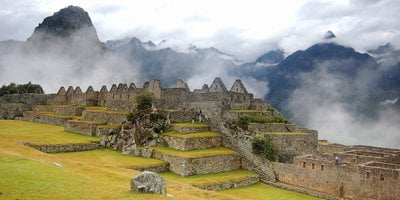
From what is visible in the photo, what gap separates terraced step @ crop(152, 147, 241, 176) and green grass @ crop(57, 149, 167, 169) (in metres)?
0.87

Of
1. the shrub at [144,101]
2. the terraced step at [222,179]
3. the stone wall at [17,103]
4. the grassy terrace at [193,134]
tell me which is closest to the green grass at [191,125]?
the grassy terrace at [193,134]

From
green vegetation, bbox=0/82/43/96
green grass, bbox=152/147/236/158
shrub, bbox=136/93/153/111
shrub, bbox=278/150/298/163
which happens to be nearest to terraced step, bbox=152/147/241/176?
green grass, bbox=152/147/236/158

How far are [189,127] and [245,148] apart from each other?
5.34m

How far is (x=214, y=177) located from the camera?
30.4 metres

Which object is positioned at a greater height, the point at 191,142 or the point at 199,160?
the point at 191,142

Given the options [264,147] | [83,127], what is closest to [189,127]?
[264,147]

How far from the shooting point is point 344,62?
63.8 m

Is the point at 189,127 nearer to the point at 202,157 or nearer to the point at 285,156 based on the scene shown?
the point at 202,157

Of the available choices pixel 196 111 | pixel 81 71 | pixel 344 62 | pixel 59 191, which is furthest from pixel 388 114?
pixel 81 71

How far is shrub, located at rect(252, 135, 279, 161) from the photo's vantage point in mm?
33156

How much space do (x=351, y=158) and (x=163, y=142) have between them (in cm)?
1557

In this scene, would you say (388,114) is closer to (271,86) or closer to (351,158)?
(271,86)

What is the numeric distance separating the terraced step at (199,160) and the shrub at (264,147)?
1983 mm

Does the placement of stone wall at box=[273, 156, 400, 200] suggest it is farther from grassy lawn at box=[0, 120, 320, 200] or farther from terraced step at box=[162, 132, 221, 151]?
terraced step at box=[162, 132, 221, 151]
